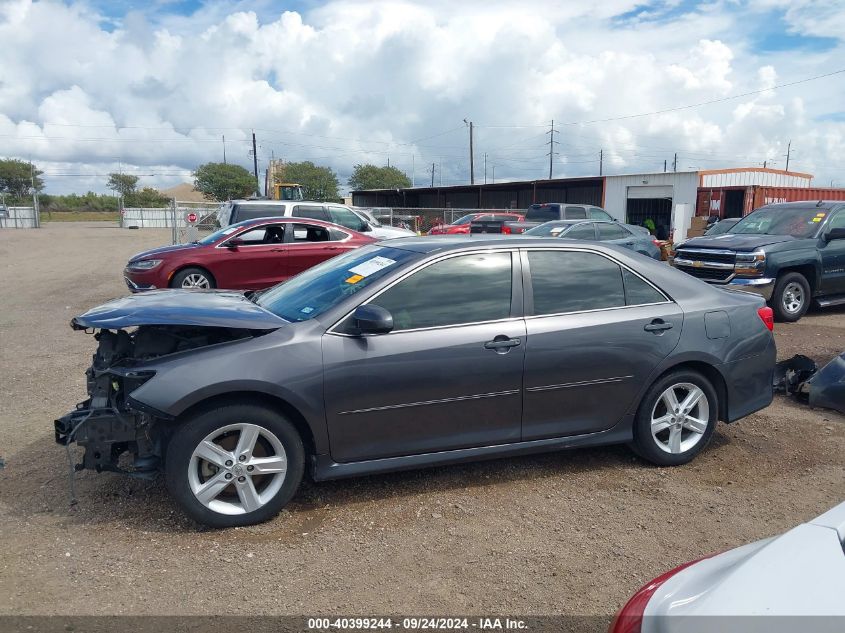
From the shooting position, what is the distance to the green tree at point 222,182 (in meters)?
78.8

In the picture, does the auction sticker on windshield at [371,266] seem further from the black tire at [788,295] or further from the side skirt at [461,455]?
the black tire at [788,295]

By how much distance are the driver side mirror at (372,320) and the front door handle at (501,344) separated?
2.12ft

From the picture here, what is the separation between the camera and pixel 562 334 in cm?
419

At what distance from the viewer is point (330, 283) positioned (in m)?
4.39

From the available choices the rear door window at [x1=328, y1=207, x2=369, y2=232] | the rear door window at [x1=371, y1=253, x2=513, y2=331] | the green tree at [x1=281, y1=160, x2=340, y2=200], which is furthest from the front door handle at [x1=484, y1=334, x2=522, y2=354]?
the green tree at [x1=281, y1=160, x2=340, y2=200]

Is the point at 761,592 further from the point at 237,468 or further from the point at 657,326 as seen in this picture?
the point at 657,326

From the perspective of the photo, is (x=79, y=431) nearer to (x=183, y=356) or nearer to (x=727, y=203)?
(x=183, y=356)

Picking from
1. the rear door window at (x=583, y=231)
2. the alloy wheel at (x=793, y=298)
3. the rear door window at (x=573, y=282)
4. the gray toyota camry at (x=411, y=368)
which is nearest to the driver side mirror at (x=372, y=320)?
the gray toyota camry at (x=411, y=368)

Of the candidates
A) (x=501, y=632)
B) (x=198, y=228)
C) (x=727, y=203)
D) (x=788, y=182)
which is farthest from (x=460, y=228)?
(x=788, y=182)

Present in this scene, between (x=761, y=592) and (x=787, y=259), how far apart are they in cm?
999

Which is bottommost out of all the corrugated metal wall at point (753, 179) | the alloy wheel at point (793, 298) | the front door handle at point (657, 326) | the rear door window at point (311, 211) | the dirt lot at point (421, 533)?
the dirt lot at point (421, 533)

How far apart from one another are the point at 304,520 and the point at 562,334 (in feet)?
6.31

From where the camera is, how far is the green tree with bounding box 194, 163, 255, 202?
7881 centimetres

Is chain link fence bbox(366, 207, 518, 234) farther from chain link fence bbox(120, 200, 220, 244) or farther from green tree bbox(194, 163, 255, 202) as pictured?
green tree bbox(194, 163, 255, 202)
